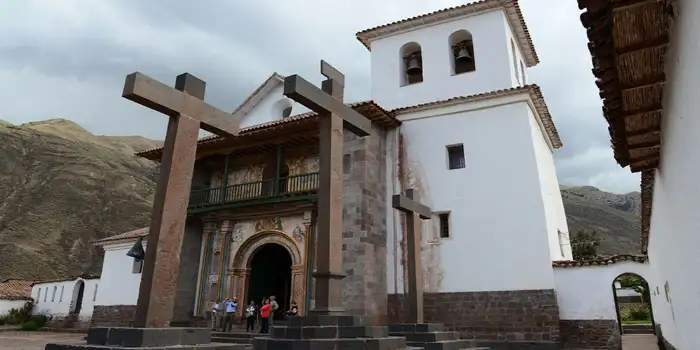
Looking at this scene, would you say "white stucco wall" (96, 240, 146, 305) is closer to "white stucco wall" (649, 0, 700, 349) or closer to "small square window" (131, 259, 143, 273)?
"small square window" (131, 259, 143, 273)

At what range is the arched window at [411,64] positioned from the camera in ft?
46.0

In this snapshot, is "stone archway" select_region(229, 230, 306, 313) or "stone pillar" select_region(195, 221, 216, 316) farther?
"stone pillar" select_region(195, 221, 216, 316)

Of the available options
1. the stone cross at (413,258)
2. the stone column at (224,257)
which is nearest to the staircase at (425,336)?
the stone cross at (413,258)

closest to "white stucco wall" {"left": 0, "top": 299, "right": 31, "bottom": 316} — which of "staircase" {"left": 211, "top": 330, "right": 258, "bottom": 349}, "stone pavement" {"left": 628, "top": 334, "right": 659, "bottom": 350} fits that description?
"staircase" {"left": 211, "top": 330, "right": 258, "bottom": 349}

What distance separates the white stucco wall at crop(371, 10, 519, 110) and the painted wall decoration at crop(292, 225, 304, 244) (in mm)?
4284

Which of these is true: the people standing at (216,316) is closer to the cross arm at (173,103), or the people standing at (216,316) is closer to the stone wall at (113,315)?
the stone wall at (113,315)

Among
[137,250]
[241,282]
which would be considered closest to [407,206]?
[241,282]

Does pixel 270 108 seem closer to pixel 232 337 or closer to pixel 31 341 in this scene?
pixel 232 337

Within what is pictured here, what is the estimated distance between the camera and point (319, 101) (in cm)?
611

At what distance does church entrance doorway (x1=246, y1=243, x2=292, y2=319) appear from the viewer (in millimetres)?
14391

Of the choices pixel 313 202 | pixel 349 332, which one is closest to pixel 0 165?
pixel 313 202

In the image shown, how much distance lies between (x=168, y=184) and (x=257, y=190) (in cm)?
966

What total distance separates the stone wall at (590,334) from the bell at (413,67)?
7.62 meters

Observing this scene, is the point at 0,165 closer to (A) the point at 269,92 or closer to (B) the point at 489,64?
(A) the point at 269,92
